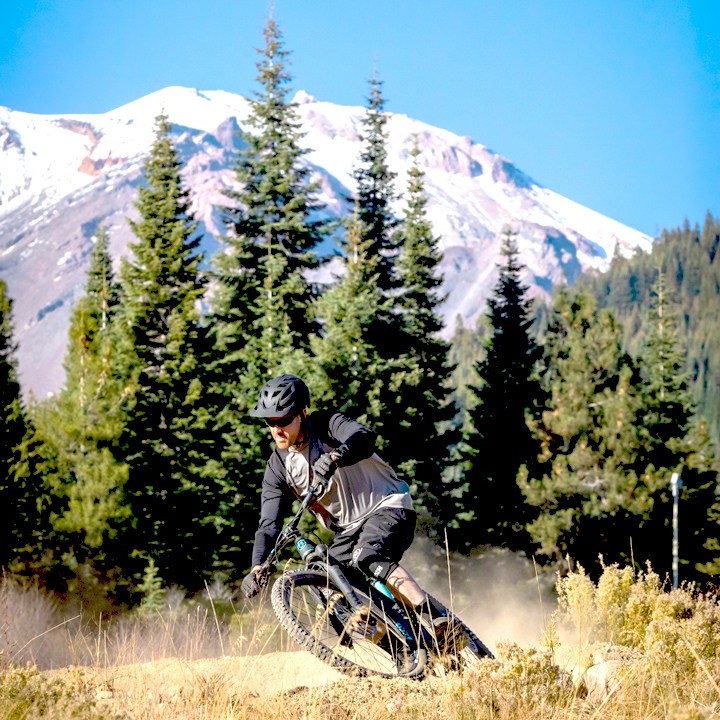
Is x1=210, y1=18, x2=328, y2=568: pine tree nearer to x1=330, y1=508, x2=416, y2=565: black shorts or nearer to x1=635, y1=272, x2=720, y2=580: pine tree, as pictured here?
x1=635, y1=272, x2=720, y2=580: pine tree

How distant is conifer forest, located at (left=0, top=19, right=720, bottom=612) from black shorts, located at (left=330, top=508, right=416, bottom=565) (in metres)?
16.9

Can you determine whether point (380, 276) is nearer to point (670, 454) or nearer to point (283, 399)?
point (670, 454)

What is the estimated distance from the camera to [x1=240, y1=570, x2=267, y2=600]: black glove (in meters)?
5.32

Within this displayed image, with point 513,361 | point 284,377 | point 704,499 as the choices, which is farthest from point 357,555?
point 704,499

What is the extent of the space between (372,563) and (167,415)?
24.0 m

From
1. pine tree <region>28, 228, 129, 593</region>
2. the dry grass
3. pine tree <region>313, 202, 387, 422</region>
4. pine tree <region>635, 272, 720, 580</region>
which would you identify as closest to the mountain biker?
the dry grass

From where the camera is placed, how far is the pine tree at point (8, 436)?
22.7 m

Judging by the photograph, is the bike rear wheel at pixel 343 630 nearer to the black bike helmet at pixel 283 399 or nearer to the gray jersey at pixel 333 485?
the gray jersey at pixel 333 485

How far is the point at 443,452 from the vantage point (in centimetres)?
3142

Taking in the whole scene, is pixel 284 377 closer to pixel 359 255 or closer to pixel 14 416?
pixel 14 416

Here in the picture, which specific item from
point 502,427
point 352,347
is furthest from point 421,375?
point 502,427

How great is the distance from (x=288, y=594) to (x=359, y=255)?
2595 cm

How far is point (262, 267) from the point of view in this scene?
3366 cm

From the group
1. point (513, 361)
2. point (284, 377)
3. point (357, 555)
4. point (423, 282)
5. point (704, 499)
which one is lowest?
point (704, 499)
